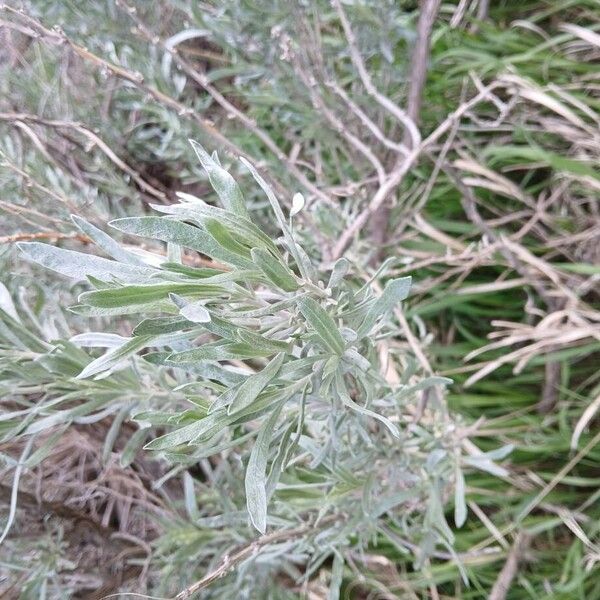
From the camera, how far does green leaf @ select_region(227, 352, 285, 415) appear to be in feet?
1.58

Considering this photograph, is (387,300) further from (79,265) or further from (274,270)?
(79,265)

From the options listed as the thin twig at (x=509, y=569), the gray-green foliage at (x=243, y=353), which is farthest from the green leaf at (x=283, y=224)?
the thin twig at (x=509, y=569)

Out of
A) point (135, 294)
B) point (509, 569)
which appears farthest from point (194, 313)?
point (509, 569)

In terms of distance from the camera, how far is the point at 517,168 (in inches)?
51.1

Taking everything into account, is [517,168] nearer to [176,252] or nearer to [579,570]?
[579,570]

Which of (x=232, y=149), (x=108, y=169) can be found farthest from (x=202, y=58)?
(x=232, y=149)

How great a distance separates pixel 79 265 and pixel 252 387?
0.51 feet

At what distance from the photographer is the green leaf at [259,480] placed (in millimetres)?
491

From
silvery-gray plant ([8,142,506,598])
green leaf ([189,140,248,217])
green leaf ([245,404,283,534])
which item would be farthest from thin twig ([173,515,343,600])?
green leaf ([189,140,248,217])

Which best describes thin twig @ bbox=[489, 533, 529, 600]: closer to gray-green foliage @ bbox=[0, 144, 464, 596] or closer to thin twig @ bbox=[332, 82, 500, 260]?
gray-green foliage @ bbox=[0, 144, 464, 596]

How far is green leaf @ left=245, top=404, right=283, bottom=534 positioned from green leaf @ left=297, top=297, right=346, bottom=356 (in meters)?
0.08

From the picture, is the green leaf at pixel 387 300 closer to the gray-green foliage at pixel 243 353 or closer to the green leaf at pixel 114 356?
the gray-green foliage at pixel 243 353

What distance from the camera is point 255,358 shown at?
539 mm

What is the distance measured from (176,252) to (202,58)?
1.11 meters
